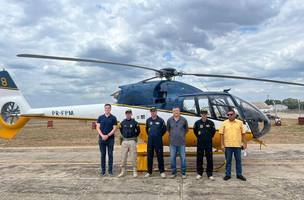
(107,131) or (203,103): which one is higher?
(203,103)

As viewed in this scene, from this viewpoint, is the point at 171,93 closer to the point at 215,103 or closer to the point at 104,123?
the point at 215,103

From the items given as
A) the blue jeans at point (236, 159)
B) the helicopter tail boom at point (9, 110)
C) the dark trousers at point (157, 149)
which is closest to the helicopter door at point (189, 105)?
the dark trousers at point (157, 149)

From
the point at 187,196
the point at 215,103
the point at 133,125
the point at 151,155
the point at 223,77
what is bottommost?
the point at 187,196

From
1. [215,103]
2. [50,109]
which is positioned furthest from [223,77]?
[50,109]

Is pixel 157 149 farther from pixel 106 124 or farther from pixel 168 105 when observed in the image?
pixel 168 105

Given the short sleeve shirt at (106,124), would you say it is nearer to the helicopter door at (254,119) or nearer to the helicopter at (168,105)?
the helicopter at (168,105)

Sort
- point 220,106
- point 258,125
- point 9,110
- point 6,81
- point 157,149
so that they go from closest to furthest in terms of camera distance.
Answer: point 157,149, point 220,106, point 258,125, point 9,110, point 6,81

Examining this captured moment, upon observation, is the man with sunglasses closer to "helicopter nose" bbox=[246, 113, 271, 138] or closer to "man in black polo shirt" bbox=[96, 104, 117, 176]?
"helicopter nose" bbox=[246, 113, 271, 138]

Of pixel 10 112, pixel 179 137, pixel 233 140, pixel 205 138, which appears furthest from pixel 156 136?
pixel 10 112

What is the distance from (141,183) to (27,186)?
8.54ft

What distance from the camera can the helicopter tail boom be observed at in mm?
12781

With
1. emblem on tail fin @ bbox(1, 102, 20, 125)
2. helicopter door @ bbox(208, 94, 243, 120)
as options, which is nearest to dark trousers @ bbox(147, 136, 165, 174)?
helicopter door @ bbox(208, 94, 243, 120)

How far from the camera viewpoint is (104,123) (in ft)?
29.9

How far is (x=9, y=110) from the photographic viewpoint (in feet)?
42.3
